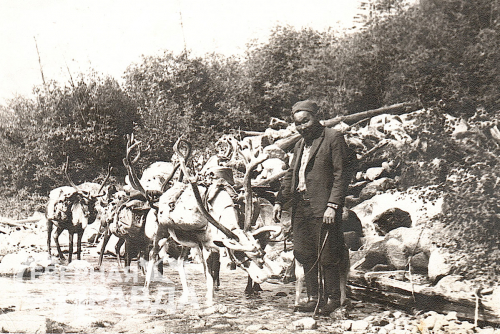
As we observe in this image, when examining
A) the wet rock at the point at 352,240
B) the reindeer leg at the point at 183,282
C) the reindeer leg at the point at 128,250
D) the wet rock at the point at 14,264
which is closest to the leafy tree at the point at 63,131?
the reindeer leg at the point at 128,250

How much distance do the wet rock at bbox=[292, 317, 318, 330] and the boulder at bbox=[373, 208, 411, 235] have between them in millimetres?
2067

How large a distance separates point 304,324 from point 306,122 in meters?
2.01

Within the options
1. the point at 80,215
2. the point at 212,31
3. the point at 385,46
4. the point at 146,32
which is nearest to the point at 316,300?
the point at 385,46

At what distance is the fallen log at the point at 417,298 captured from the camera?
428 centimetres

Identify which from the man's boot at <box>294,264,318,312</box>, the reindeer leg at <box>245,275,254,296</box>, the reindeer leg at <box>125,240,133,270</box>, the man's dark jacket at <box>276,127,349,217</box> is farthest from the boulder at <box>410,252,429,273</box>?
the reindeer leg at <box>125,240,133,270</box>

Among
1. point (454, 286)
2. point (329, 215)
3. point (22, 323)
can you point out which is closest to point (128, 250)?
point (22, 323)

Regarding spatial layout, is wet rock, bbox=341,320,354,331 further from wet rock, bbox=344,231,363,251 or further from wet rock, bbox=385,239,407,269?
wet rock, bbox=344,231,363,251

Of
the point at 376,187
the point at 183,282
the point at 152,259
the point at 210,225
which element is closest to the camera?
the point at 210,225

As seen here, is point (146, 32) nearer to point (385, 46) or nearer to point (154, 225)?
point (154, 225)

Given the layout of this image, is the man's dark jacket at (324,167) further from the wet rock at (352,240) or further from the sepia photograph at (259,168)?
the wet rock at (352,240)

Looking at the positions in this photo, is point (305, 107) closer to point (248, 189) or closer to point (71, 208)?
point (248, 189)

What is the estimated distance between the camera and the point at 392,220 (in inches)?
249

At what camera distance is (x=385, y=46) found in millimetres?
7027

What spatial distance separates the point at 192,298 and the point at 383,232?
8.68 feet
